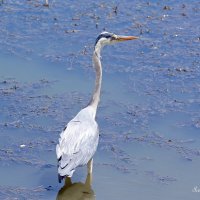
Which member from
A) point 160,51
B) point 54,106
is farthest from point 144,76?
point 54,106

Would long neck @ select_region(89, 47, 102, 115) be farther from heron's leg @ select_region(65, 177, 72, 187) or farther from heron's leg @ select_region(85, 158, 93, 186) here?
heron's leg @ select_region(65, 177, 72, 187)

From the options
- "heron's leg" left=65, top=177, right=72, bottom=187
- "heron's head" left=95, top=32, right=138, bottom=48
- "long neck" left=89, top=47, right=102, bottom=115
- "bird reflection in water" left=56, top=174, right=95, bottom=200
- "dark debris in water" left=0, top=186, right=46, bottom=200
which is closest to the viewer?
"dark debris in water" left=0, top=186, right=46, bottom=200

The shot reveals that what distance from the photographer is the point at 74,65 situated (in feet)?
35.8

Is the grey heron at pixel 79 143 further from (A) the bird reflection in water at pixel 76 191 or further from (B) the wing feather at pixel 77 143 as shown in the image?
(A) the bird reflection in water at pixel 76 191

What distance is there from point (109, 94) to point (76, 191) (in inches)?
87.6

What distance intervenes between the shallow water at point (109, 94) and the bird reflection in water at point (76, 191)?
3 centimetres

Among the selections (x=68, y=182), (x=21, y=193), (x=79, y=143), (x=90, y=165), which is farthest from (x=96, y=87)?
(x=21, y=193)

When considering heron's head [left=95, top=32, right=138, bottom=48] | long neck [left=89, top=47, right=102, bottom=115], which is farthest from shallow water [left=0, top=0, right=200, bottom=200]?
heron's head [left=95, top=32, right=138, bottom=48]

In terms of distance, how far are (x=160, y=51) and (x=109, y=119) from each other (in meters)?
2.36

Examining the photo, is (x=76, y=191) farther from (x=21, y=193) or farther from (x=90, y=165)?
(x=21, y=193)

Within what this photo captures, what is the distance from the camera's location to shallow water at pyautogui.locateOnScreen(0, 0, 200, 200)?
27.2ft

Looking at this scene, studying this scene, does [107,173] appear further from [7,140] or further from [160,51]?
[160,51]

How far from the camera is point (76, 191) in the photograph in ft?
26.9

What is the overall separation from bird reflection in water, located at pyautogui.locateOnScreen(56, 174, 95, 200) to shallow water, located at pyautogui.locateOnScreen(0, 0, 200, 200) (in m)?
0.03
